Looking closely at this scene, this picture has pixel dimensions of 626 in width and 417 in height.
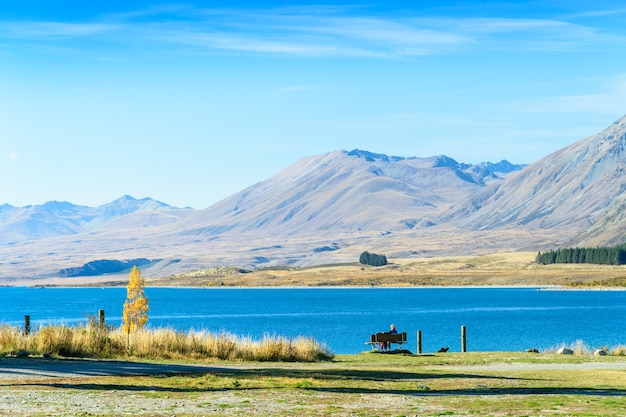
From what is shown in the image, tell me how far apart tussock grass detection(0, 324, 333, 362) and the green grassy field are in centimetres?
239

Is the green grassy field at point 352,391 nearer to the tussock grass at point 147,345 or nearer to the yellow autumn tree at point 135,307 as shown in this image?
the tussock grass at point 147,345

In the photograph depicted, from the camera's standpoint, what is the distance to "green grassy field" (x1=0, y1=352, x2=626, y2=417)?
1947 cm

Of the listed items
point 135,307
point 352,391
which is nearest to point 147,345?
point 135,307

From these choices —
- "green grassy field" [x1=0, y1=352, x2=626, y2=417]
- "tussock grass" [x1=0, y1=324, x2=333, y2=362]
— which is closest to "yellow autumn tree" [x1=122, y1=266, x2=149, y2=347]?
"tussock grass" [x1=0, y1=324, x2=333, y2=362]

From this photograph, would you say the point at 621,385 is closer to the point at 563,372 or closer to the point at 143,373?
the point at 563,372

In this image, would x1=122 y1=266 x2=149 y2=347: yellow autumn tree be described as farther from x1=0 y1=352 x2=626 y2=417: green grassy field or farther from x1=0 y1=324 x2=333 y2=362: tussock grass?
x1=0 y1=352 x2=626 y2=417: green grassy field

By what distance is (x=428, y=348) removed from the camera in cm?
5803

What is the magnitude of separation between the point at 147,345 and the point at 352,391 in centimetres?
1217

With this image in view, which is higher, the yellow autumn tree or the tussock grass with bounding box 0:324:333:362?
the yellow autumn tree

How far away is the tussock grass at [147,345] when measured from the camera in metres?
31.3

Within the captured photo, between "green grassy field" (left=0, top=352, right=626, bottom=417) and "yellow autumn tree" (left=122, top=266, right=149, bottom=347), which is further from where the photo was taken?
"yellow autumn tree" (left=122, top=266, right=149, bottom=347)

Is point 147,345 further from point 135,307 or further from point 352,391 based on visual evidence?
point 352,391

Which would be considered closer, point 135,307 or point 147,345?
point 147,345

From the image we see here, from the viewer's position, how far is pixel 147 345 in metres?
33.5
